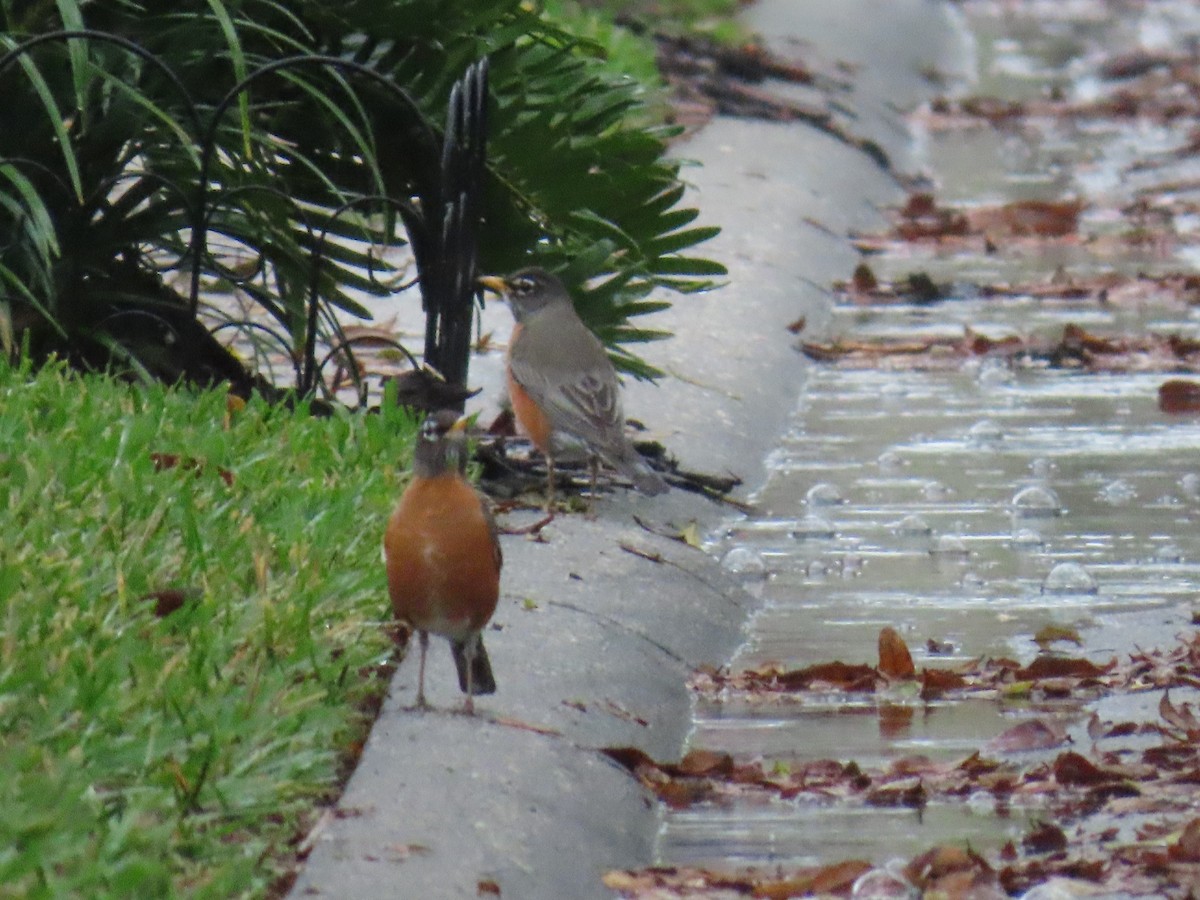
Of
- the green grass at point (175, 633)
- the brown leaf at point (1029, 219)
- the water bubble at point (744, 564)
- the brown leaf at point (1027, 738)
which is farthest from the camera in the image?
the brown leaf at point (1029, 219)

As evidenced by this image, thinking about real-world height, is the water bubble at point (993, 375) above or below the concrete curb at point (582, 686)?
above

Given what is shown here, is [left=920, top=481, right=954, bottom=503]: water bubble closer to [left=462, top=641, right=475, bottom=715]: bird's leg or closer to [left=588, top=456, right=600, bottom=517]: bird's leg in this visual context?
[left=588, top=456, right=600, bottom=517]: bird's leg

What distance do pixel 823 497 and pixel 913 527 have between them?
45 centimetres

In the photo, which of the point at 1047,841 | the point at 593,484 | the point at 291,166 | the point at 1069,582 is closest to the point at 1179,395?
the point at 1069,582

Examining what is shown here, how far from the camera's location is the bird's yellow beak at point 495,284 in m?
6.45

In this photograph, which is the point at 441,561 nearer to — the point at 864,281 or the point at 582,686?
the point at 582,686

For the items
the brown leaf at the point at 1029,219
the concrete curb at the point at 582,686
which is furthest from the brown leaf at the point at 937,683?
the brown leaf at the point at 1029,219

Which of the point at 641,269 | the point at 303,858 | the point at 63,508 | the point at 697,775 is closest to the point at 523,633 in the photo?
the point at 697,775

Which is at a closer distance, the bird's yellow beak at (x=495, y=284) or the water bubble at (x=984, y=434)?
the bird's yellow beak at (x=495, y=284)

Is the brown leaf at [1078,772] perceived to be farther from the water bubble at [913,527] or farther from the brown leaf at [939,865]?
the water bubble at [913,527]

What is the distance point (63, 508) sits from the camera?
465 cm

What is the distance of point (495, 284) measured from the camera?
6.48 metres

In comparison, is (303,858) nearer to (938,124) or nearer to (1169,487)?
(1169,487)

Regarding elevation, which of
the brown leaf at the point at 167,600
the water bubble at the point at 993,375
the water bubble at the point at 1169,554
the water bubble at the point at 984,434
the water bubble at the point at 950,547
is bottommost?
the brown leaf at the point at 167,600
